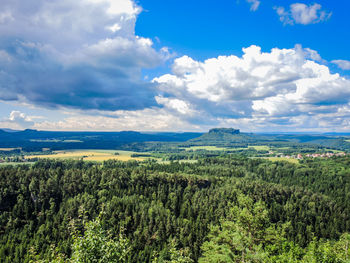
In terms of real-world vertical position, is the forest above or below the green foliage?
below

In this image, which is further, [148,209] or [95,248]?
[148,209]

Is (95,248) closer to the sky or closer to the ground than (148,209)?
closer to the sky

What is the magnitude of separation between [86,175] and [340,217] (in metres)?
168

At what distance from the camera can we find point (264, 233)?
4388 cm

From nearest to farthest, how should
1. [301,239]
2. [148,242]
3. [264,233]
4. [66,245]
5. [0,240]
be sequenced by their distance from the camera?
[264,233] → [66,245] → [0,240] → [148,242] → [301,239]

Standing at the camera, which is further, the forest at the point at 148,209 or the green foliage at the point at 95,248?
the forest at the point at 148,209

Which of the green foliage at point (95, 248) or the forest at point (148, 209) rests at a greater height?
the green foliage at point (95, 248)

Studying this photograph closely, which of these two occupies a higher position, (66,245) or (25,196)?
(25,196)

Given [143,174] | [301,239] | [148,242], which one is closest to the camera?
[148,242]

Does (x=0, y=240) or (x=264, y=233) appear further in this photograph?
(x=0, y=240)

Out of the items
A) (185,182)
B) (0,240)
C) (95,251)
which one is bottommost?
(0,240)

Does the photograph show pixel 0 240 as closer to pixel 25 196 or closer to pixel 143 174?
pixel 25 196

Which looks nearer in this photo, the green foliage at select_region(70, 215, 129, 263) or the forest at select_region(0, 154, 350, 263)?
the green foliage at select_region(70, 215, 129, 263)

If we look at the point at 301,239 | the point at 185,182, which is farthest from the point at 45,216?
the point at 301,239
